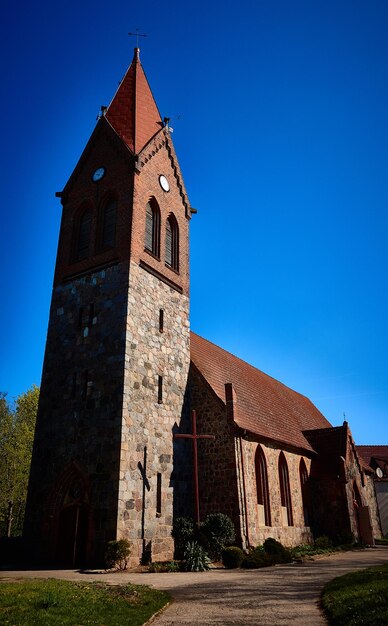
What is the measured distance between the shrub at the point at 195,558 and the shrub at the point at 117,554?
88.9 inches

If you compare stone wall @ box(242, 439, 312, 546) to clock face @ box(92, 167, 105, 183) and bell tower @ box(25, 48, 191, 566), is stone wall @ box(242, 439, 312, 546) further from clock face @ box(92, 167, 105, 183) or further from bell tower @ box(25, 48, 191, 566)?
clock face @ box(92, 167, 105, 183)

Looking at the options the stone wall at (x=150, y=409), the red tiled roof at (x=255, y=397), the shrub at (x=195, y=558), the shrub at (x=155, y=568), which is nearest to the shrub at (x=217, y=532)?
the shrub at (x=195, y=558)

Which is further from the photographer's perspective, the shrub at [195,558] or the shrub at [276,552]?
the shrub at [276,552]

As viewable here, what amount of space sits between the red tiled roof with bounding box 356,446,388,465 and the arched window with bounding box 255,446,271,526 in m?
33.9

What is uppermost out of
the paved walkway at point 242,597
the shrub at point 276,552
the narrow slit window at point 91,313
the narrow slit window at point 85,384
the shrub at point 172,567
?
the narrow slit window at point 91,313

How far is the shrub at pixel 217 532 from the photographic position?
18.0m

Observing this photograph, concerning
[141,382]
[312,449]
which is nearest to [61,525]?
[141,382]

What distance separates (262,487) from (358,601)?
1486cm

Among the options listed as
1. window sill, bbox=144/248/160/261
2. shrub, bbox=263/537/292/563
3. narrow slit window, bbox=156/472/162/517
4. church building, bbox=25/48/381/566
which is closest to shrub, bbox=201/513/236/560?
church building, bbox=25/48/381/566

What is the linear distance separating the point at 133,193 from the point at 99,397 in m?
9.79

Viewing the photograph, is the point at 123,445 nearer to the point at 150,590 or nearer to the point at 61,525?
the point at 61,525

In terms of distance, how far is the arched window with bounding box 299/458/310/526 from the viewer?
26641mm

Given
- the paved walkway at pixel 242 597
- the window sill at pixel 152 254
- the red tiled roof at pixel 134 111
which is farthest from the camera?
the red tiled roof at pixel 134 111

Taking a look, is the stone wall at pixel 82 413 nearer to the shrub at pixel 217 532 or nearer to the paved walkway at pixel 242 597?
the paved walkway at pixel 242 597
